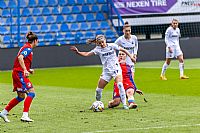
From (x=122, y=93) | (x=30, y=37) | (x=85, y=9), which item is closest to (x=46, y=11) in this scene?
(x=85, y=9)

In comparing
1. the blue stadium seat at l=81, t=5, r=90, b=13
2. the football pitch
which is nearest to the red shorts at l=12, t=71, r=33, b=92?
the football pitch

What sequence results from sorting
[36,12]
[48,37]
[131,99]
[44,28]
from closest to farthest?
1. [131,99]
2. [48,37]
3. [44,28]
4. [36,12]

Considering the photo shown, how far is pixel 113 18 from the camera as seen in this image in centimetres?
3741

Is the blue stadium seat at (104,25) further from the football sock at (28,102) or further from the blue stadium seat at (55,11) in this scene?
the football sock at (28,102)

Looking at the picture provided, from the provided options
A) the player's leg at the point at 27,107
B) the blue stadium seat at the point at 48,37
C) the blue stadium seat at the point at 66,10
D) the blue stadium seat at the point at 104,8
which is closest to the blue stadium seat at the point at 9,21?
the blue stadium seat at the point at 48,37

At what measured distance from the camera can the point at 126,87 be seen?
1605 centimetres

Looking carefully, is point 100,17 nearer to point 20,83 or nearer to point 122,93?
point 122,93

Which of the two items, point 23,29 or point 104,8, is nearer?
point 23,29

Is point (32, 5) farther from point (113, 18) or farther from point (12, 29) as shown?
point (113, 18)

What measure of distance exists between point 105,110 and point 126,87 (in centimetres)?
117

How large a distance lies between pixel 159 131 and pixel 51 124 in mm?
2399

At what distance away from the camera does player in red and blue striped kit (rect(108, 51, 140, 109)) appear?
51.0ft

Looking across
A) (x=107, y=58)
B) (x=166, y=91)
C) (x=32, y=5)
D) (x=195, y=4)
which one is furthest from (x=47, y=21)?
(x=107, y=58)

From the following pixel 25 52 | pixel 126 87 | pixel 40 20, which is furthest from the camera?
pixel 40 20
